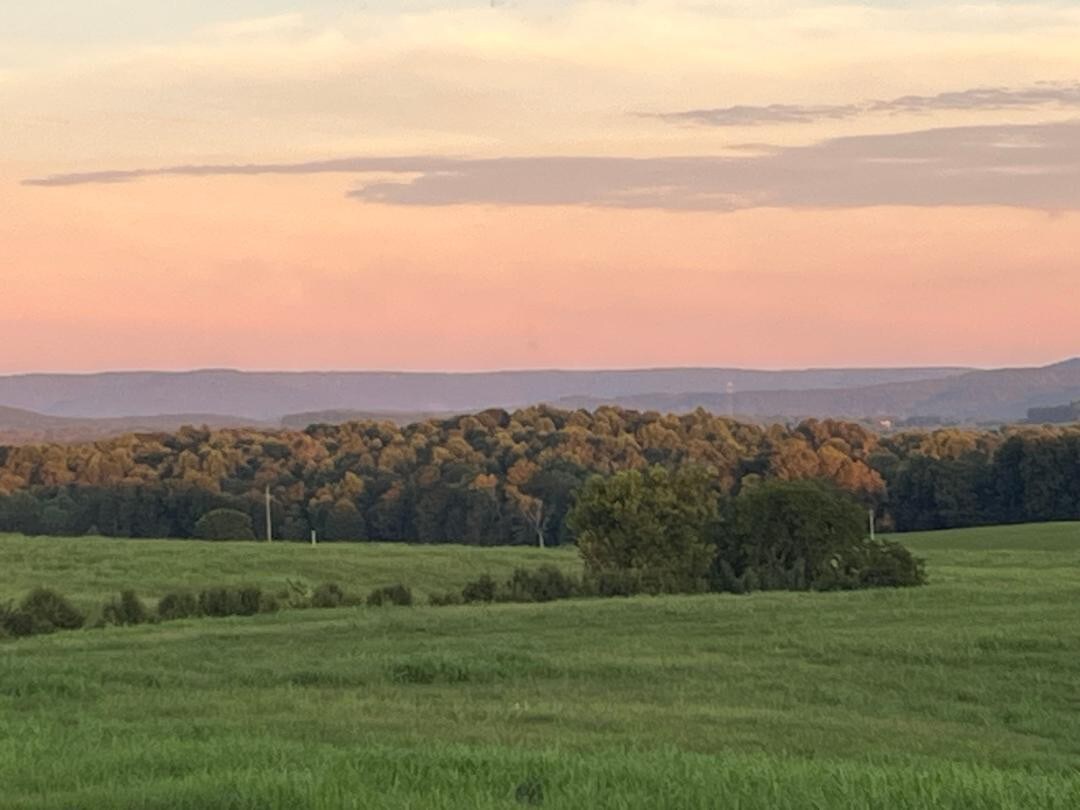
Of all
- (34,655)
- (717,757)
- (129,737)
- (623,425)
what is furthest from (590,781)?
(623,425)

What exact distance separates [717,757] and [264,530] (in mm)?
84092

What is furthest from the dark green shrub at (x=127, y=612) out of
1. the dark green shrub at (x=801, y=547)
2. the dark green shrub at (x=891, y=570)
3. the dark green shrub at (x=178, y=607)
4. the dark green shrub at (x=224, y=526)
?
the dark green shrub at (x=224, y=526)

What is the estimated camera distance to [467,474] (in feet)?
331

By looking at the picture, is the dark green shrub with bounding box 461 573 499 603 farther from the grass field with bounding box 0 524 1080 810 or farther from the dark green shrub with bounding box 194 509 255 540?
the dark green shrub with bounding box 194 509 255 540

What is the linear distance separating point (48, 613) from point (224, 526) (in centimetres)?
5537

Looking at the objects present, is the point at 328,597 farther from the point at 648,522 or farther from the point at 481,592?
the point at 648,522

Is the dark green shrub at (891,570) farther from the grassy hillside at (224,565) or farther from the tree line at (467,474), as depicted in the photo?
the tree line at (467,474)

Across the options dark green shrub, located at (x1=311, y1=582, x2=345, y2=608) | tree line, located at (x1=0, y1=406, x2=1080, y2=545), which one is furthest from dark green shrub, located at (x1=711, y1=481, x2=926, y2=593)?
tree line, located at (x1=0, y1=406, x2=1080, y2=545)

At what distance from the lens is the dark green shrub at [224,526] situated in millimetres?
89688

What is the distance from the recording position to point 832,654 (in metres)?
25.0

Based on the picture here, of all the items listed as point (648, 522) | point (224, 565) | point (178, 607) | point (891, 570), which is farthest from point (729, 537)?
point (178, 607)

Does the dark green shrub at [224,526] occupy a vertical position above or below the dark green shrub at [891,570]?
below

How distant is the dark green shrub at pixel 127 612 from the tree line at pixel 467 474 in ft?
178

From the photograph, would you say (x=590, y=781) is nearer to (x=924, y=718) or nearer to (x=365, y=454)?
(x=924, y=718)
